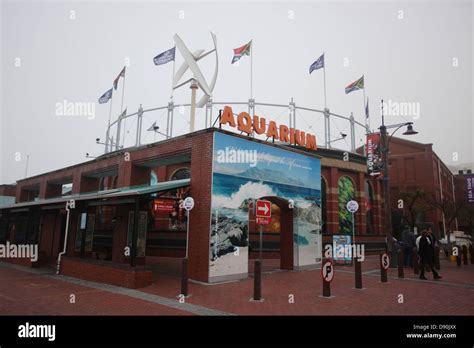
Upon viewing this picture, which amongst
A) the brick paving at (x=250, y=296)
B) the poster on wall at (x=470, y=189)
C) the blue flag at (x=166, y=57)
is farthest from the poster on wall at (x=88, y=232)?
the poster on wall at (x=470, y=189)

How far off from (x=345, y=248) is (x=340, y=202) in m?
11.0

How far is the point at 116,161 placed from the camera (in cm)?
1891

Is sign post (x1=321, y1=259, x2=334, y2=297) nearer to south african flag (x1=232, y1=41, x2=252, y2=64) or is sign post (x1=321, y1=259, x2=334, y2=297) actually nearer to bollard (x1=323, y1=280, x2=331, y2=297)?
bollard (x1=323, y1=280, x2=331, y2=297)

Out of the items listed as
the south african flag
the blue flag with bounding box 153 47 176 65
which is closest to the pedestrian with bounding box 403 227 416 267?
the south african flag

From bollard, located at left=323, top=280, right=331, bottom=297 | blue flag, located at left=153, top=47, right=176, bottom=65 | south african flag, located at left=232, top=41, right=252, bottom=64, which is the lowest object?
bollard, located at left=323, top=280, right=331, bottom=297

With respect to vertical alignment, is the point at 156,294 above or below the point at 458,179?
below

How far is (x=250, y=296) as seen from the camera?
1028 cm
